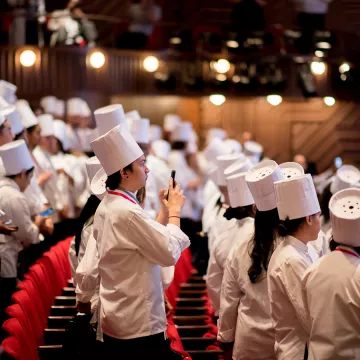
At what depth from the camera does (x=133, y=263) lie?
3744mm

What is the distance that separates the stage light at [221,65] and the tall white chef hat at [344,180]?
706 centimetres

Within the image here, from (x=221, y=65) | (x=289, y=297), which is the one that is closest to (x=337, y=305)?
(x=289, y=297)

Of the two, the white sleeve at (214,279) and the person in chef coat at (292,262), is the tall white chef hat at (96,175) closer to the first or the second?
the white sleeve at (214,279)

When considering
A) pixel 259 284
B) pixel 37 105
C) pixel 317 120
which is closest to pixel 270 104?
pixel 317 120

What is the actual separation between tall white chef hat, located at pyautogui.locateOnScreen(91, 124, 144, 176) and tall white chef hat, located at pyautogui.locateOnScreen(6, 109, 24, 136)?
2865mm

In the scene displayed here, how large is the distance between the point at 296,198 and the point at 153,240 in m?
0.65

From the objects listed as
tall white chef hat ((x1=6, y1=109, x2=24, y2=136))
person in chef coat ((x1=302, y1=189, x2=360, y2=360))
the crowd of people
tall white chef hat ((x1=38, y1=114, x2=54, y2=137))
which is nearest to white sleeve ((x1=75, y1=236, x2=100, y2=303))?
the crowd of people

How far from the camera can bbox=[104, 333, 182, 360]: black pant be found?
147 inches

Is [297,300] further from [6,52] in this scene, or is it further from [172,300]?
[6,52]

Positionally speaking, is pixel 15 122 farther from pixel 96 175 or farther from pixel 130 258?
pixel 130 258

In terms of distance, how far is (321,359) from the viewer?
11.1ft

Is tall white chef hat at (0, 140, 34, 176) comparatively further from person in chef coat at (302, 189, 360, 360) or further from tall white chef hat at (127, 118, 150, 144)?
person in chef coat at (302, 189, 360, 360)

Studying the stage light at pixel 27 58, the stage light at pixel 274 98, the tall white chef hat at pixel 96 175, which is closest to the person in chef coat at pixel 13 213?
the tall white chef hat at pixel 96 175

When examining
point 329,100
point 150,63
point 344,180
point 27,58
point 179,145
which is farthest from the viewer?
point 329,100
